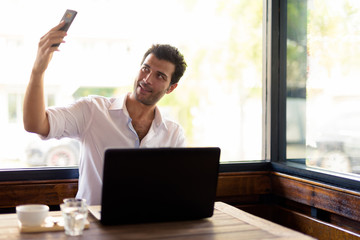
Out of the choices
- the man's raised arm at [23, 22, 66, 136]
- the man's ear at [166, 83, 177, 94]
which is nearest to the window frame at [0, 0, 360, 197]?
the man's ear at [166, 83, 177, 94]

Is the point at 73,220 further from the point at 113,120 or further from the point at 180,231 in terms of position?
the point at 113,120

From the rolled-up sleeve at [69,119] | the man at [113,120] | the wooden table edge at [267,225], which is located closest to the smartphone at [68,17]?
the man at [113,120]

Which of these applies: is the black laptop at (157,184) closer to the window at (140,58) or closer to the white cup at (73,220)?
the white cup at (73,220)

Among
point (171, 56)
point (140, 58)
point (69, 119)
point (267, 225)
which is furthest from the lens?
point (140, 58)

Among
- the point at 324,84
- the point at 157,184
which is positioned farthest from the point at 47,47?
the point at 324,84

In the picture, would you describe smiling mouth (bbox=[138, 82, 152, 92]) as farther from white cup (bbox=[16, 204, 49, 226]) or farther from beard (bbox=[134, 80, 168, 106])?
white cup (bbox=[16, 204, 49, 226])

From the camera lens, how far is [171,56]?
2.62 meters

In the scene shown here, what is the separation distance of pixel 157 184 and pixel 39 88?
803mm

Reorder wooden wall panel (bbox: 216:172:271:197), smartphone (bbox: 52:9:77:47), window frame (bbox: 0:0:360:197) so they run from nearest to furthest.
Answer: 1. smartphone (bbox: 52:9:77:47)
2. wooden wall panel (bbox: 216:172:271:197)
3. window frame (bbox: 0:0:360:197)

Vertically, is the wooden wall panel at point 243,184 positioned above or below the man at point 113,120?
below

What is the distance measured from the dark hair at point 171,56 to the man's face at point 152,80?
0.02m

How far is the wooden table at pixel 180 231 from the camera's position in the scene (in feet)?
4.86

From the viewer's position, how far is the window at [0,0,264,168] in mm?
2650

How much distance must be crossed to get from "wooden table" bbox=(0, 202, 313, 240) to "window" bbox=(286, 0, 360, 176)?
1055 mm
